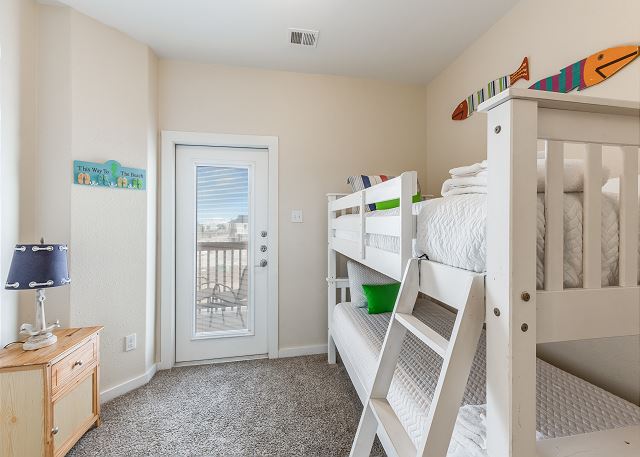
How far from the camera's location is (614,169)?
1.35 metres

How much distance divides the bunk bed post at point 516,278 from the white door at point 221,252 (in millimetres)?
2189

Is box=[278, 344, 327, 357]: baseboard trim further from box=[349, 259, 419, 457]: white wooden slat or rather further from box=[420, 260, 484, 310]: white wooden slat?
box=[420, 260, 484, 310]: white wooden slat

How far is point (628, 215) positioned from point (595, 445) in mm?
580

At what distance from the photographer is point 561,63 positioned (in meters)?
1.61

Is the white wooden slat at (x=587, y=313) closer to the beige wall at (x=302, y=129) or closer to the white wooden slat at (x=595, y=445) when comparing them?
the white wooden slat at (x=595, y=445)

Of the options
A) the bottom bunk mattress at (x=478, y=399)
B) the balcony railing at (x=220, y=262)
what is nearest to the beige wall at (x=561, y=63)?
the bottom bunk mattress at (x=478, y=399)

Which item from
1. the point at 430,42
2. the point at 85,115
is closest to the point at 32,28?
the point at 85,115

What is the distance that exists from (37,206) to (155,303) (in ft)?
3.39

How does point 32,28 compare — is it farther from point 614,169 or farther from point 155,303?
point 614,169

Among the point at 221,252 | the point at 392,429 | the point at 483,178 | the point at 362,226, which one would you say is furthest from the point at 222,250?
A: the point at 483,178

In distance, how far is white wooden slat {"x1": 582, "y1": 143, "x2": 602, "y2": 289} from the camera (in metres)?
0.69

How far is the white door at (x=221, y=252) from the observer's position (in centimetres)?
258

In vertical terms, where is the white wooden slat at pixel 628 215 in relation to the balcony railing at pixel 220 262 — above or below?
above

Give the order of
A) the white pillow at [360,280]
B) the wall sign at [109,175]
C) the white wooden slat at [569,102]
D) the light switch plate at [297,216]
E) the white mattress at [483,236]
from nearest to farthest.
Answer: the white wooden slat at [569,102] → the white mattress at [483,236] → the wall sign at [109,175] → the white pillow at [360,280] → the light switch plate at [297,216]
